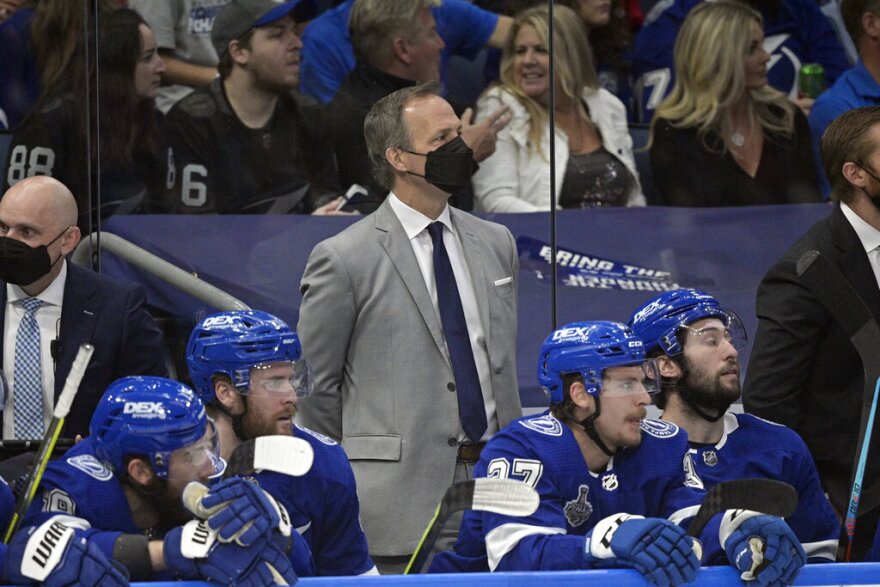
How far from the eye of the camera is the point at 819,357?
13.9 feet

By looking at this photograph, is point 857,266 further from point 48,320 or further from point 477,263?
point 48,320

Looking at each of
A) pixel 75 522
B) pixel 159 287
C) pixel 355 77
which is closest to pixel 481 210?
pixel 355 77

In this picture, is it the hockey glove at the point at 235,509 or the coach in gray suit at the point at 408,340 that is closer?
the hockey glove at the point at 235,509

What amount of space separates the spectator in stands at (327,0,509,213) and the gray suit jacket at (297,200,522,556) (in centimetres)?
69

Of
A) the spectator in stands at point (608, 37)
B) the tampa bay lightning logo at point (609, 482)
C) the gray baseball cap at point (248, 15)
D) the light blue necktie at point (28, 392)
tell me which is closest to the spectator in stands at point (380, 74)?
the gray baseball cap at point (248, 15)

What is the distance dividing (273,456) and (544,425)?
687 mm

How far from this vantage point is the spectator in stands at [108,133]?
4832 millimetres

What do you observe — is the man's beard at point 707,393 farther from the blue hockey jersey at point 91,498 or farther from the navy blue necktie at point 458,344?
the blue hockey jersey at point 91,498

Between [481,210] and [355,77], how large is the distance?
56cm

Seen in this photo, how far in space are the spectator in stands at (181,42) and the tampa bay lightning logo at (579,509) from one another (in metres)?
2.00

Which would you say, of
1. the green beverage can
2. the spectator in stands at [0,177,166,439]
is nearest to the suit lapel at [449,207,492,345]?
the spectator in stands at [0,177,166,439]

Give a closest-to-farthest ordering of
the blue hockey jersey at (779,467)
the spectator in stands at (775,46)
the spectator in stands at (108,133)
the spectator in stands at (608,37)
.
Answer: the blue hockey jersey at (779,467) < the spectator in stands at (108,133) < the spectator in stands at (608,37) < the spectator in stands at (775,46)

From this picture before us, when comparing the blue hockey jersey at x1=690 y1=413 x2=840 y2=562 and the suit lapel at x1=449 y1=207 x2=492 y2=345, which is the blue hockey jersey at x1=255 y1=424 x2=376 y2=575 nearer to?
the suit lapel at x1=449 y1=207 x2=492 y2=345

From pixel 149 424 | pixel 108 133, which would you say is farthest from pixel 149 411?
pixel 108 133
